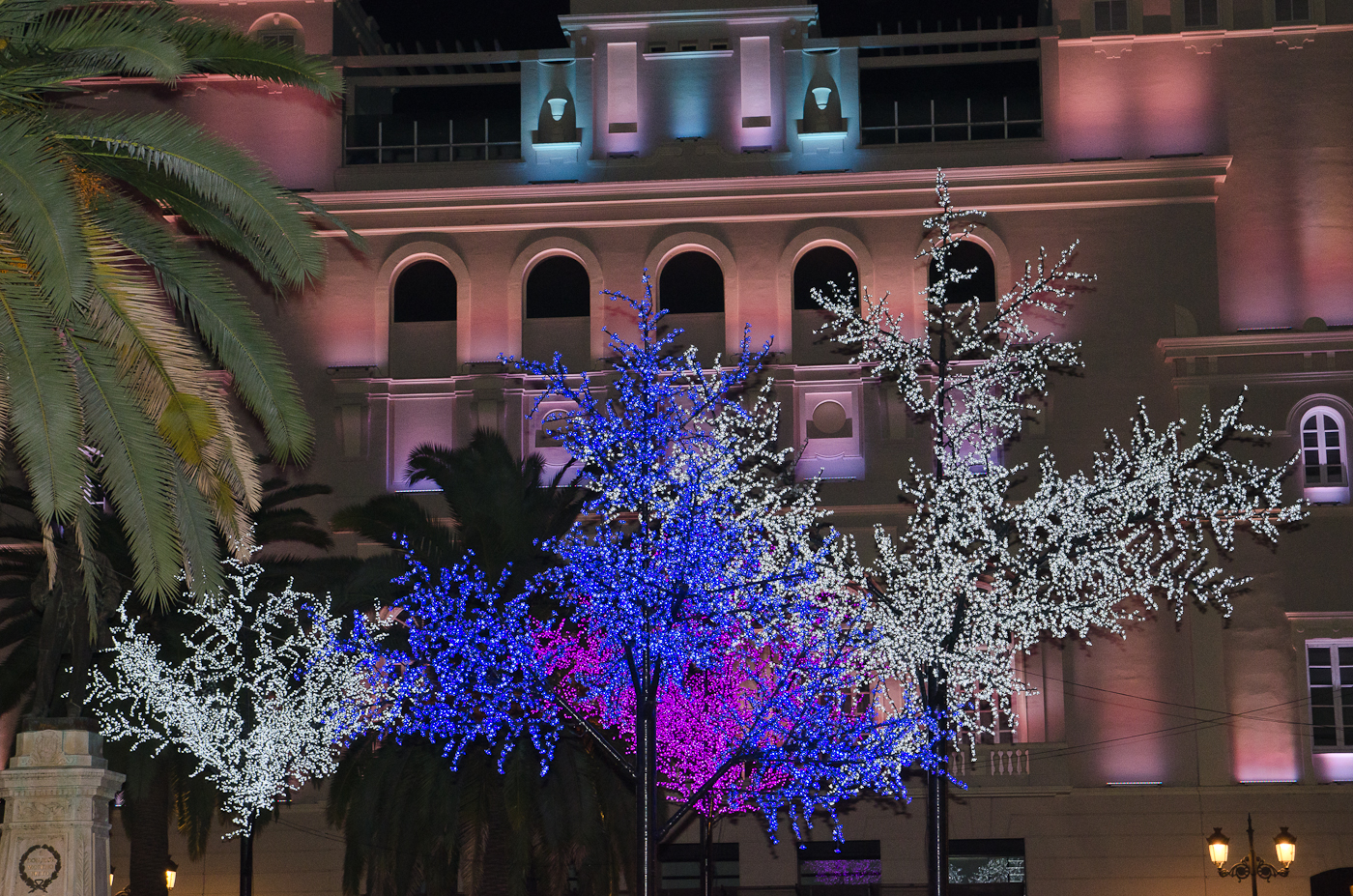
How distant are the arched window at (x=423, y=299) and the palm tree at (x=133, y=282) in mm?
19734

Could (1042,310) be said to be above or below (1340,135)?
below

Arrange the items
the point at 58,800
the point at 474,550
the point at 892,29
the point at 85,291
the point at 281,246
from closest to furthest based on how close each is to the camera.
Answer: the point at 85,291 → the point at 281,246 → the point at 58,800 → the point at 474,550 → the point at 892,29

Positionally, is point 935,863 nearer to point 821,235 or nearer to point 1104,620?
point 1104,620

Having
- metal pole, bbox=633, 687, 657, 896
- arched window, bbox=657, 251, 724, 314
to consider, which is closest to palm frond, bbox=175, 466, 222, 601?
metal pole, bbox=633, 687, 657, 896

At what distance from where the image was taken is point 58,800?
59.8 ft

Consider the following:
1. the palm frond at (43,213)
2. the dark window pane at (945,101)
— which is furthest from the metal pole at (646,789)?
the dark window pane at (945,101)

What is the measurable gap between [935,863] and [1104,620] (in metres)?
4.31

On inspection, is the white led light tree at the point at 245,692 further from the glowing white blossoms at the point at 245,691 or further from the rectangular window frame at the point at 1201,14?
the rectangular window frame at the point at 1201,14

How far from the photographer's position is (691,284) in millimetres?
37688

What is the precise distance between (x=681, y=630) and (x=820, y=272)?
1684 centimetres

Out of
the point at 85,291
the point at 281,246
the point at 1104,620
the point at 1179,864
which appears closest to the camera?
the point at 85,291

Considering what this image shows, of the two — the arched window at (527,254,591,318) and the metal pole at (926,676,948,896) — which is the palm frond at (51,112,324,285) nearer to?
the metal pole at (926,676,948,896)

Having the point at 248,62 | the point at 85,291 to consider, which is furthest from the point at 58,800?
the point at 248,62

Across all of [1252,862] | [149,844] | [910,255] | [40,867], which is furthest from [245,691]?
[1252,862]
